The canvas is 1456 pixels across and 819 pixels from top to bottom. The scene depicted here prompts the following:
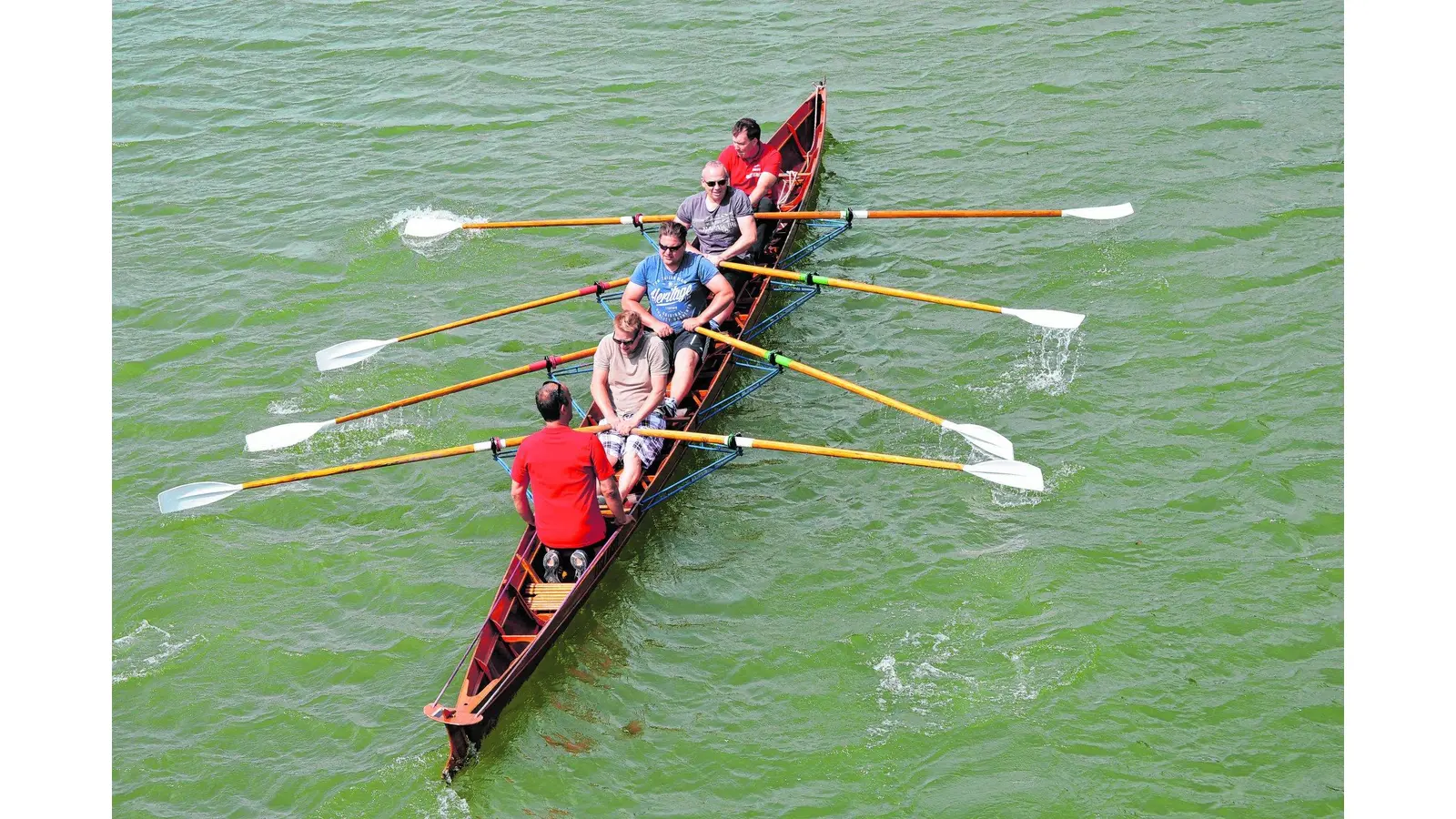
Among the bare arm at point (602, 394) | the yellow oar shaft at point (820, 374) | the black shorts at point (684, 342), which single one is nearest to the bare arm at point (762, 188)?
the black shorts at point (684, 342)

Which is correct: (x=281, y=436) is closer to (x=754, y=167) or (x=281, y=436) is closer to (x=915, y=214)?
(x=754, y=167)

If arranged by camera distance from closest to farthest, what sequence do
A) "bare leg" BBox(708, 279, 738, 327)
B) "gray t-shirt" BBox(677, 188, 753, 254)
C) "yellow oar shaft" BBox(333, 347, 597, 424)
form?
"yellow oar shaft" BBox(333, 347, 597, 424) < "bare leg" BBox(708, 279, 738, 327) < "gray t-shirt" BBox(677, 188, 753, 254)

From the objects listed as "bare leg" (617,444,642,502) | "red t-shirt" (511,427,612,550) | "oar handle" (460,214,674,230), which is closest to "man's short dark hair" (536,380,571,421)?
"red t-shirt" (511,427,612,550)

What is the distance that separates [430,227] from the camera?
17.7m

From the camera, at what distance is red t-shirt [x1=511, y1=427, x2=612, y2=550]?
430 inches

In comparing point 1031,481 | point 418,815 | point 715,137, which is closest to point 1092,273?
point 1031,481

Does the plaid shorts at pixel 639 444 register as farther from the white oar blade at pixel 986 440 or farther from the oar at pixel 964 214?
the oar at pixel 964 214

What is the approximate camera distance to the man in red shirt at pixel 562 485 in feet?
35.8

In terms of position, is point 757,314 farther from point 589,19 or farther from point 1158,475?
point 589,19

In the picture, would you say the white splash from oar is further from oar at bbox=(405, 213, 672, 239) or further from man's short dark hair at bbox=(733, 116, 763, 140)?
man's short dark hair at bbox=(733, 116, 763, 140)

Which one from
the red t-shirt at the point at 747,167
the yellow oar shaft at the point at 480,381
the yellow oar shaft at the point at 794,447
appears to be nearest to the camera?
the yellow oar shaft at the point at 794,447

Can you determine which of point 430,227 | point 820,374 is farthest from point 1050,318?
point 430,227

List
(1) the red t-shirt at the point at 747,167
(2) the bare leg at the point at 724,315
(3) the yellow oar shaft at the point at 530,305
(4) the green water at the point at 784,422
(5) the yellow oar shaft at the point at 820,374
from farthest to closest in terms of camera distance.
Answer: (1) the red t-shirt at the point at 747,167 < (3) the yellow oar shaft at the point at 530,305 < (2) the bare leg at the point at 724,315 < (5) the yellow oar shaft at the point at 820,374 < (4) the green water at the point at 784,422

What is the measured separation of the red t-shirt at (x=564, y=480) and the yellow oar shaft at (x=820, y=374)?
9.20 ft
